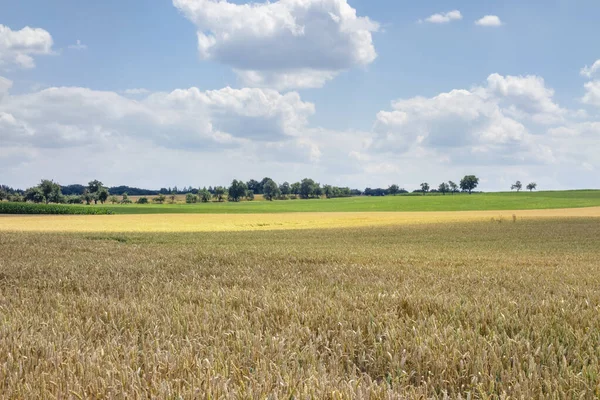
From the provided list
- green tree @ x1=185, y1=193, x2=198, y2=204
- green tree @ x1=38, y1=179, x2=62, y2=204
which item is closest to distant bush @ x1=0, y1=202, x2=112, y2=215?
green tree @ x1=38, y1=179, x2=62, y2=204

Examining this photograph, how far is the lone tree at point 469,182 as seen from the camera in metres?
190

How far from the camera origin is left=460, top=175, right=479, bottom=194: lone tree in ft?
623

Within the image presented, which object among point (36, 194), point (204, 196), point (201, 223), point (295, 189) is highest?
point (295, 189)

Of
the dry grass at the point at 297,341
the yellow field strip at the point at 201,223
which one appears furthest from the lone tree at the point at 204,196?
the dry grass at the point at 297,341

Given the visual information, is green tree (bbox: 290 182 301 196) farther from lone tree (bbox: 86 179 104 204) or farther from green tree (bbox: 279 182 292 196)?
lone tree (bbox: 86 179 104 204)

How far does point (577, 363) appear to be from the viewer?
158 inches

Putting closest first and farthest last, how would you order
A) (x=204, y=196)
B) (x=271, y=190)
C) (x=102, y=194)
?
(x=102, y=194), (x=204, y=196), (x=271, y=190)

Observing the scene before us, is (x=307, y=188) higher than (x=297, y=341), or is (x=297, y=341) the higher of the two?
(x=307, y=188)

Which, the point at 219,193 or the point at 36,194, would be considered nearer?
the point at 36,194

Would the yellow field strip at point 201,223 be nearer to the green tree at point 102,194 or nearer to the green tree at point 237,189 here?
the green tree at point 102,194

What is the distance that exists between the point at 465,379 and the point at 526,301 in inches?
128


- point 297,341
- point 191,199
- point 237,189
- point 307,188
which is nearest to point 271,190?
point 237,189

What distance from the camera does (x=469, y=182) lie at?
7510 inches

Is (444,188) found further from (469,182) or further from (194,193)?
(194,193)
